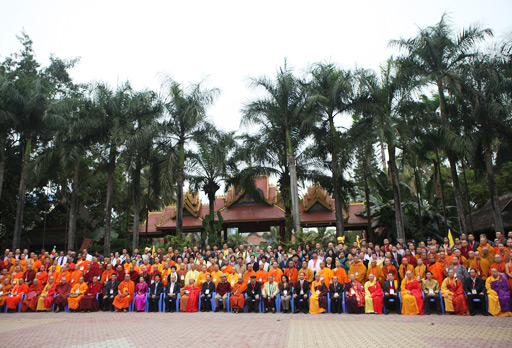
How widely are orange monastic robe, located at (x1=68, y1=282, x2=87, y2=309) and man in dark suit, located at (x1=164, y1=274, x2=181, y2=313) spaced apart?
3.10 metres

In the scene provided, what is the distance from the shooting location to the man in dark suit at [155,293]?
515 inches

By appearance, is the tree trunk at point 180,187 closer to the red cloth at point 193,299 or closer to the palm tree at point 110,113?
the palm tree at point 110,113

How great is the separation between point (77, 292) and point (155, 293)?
2.96 metres

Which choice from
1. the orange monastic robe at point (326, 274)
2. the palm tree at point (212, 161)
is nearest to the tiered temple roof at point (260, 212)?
the palm tree at point (212, 161)

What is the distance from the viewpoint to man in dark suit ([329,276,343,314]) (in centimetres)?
1165

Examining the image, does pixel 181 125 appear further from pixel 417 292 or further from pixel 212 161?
pixel 417 292

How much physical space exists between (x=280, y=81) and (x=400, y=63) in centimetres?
613

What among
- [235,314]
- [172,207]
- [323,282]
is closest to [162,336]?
[235,314]

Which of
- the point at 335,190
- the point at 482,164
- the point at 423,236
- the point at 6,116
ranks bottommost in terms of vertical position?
the point at 423,236

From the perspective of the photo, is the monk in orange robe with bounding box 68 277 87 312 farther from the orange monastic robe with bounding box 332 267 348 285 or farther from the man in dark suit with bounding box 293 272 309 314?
the orange monastic robe with bounding box 332 267 348 285

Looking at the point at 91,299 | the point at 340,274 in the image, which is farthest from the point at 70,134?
the point at 340,274

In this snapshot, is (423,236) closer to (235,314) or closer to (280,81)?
(280,81)

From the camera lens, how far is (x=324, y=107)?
20406 mm

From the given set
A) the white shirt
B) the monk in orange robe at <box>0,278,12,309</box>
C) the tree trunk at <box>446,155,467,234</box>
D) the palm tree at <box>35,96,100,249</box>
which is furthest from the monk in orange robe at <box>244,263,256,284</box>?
the palm tree at <box>35,96,100,249</box>
